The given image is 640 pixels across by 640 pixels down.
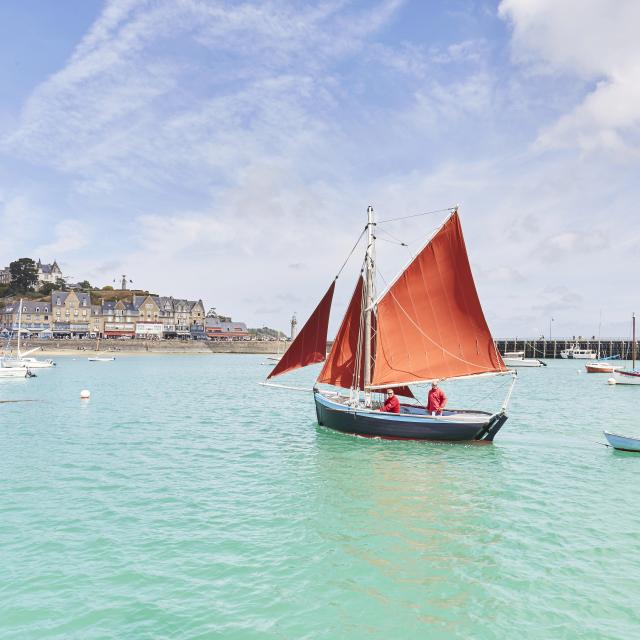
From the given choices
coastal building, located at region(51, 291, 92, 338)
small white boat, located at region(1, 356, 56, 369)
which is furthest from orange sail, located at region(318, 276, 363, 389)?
coastal building, located at region(51, 291, 92, 338)

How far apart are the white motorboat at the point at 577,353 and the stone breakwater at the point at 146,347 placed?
84.9 metres

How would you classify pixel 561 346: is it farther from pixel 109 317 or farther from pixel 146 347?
pixel 109 317

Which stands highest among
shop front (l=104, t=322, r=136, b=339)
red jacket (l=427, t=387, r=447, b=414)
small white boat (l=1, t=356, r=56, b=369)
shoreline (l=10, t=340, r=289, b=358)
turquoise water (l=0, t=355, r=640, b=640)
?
shop front (l=104, t=322, r=136, b=339)

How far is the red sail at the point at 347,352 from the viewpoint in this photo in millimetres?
28656

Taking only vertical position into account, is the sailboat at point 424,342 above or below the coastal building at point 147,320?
below

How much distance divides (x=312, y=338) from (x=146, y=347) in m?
138

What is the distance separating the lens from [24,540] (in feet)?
42.0

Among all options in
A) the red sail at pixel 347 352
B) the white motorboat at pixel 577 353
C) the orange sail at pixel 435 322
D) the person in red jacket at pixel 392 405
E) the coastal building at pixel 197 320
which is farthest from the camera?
the coastal building at pixel 197 320

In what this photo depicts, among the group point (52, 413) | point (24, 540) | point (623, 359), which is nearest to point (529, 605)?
point (24, 540)

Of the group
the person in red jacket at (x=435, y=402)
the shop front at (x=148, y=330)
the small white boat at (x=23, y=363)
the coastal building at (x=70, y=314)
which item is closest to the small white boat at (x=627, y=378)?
the person in red jacket at (x=435, y=402)

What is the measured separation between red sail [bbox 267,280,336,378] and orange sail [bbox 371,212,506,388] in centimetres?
318

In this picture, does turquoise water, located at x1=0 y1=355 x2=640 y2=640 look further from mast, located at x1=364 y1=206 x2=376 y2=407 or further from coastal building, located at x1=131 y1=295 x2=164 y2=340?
coastal building, located at x1=131 y1=295 x2=164 y2=340

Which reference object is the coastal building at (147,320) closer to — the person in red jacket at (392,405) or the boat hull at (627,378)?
the boat hull at (627,378)

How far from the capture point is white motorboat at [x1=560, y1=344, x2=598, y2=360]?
152 metres
